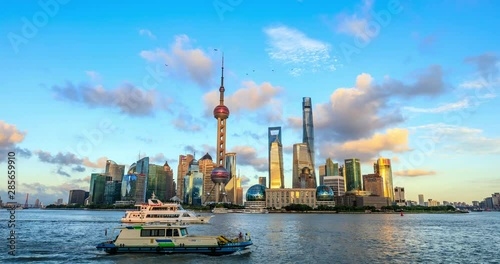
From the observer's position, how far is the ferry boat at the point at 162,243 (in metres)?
51.6

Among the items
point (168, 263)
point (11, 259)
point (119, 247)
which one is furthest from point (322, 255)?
point (11, 259)

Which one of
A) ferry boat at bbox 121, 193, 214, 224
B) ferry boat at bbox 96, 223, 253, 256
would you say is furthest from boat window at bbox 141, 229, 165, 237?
ferry boat at bbox 121, 193, 214, 224

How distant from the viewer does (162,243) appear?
5159 cm

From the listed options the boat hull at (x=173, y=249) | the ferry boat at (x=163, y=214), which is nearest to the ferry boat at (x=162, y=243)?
the boat hull at (x=173, y=249)

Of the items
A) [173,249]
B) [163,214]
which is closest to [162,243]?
[173,249]

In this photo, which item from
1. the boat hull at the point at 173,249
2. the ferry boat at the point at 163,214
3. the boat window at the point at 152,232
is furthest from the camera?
the ferry boat at the point at 163,214

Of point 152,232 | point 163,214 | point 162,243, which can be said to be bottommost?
point 162,243

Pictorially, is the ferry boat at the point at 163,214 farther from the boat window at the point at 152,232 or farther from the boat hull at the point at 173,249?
the boat hull at the point at 173,249

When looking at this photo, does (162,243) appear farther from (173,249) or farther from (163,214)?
(163,214)

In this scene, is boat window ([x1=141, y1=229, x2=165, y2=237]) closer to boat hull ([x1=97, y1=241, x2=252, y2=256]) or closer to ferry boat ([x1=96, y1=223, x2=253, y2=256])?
ferry boat ([x1=96, y1=223, x2=253, y2=256])

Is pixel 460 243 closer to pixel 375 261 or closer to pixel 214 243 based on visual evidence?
pixel 375 261

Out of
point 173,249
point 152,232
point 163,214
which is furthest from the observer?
point 163,214

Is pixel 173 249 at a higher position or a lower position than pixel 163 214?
lower

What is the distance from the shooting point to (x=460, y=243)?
7494 cm
